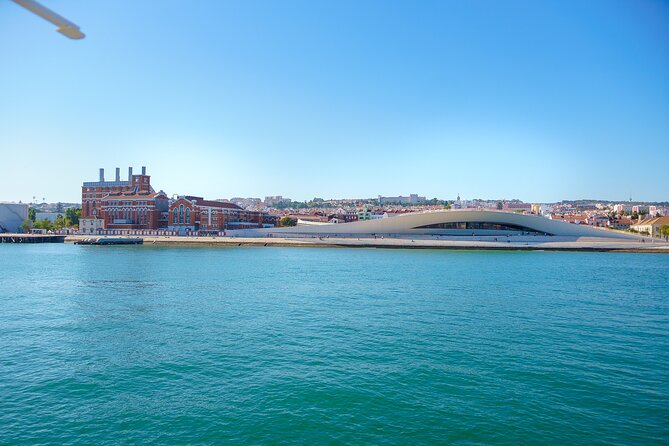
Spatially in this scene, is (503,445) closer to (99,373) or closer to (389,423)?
(389,423)

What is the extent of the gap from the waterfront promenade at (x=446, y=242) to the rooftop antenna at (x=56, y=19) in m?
50.9

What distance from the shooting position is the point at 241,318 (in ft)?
48.9

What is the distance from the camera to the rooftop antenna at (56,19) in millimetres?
2752

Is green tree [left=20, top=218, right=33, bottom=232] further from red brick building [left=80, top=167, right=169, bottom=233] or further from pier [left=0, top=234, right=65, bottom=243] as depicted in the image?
pier [left=0, top=234, right=65, bottom=243]

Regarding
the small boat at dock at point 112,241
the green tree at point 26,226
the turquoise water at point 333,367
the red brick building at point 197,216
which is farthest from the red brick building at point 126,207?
the turquoise water at point 333,367

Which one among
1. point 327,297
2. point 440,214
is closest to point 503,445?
point 327,297

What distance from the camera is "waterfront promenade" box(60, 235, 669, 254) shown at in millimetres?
50719

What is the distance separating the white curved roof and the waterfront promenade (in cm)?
127

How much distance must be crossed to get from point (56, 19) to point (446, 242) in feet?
174

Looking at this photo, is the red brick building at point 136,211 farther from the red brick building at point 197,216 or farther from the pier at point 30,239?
the pier at point 30,239

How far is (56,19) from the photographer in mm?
2924

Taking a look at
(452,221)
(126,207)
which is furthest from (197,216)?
(452,221)

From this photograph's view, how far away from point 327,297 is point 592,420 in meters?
12.3

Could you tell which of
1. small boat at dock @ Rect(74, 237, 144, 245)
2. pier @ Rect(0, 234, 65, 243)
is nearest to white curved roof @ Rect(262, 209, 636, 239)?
small boat at dock @ Rect(74, 237, 144, 245)
